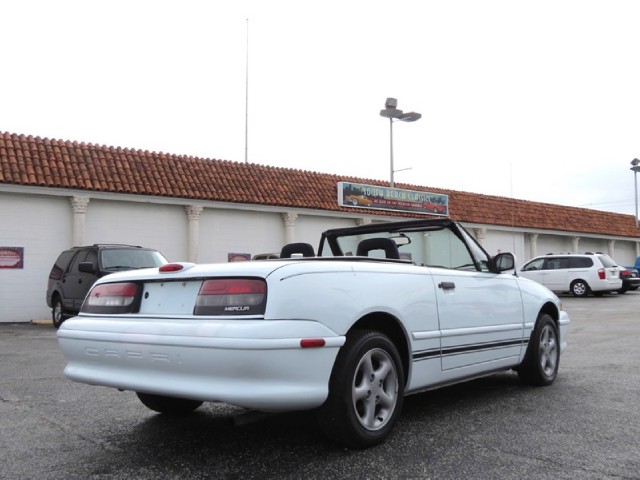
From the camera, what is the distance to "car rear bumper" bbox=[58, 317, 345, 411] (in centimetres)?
337

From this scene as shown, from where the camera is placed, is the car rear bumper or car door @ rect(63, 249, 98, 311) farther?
car door @ rect(63, 249, 98, 311)

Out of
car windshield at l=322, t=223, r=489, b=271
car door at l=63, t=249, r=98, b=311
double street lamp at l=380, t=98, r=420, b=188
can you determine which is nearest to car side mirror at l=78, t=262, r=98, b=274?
car door at l=63, t=249, r=98, b=311

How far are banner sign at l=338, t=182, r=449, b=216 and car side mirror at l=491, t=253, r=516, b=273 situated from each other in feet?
49.9

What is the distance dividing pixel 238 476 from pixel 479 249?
3020 millimetres

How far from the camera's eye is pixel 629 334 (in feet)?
34.7

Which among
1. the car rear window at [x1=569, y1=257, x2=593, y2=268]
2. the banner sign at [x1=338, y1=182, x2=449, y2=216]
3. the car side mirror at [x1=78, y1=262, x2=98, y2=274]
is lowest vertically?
the car side mirror at [x1=78, y1=262, x2=98, y2=274]

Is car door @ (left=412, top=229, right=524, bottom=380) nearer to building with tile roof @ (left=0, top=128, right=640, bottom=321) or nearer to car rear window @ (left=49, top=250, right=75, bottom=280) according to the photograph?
car rear window @ (left=49, top=250, right=75, bottom=280)

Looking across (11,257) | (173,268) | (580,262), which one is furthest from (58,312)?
(580,262)

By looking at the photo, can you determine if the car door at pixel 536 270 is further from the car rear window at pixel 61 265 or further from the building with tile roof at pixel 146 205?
the car rear window at pixel 61 265

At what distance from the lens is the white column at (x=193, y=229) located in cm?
1739

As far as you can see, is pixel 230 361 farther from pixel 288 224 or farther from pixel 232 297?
pixel 288 224

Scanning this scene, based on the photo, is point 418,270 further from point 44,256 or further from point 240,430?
point 44,256

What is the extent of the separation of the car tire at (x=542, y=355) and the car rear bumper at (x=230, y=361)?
9.40 feet

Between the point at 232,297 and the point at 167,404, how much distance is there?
1609mm
